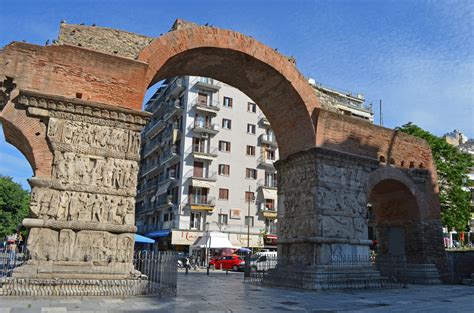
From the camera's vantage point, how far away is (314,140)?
13938 millimetres

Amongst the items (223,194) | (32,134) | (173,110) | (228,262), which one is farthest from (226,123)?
(32,134)

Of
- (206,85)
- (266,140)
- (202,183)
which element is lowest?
(202,183)

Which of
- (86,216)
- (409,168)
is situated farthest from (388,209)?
(86,216)

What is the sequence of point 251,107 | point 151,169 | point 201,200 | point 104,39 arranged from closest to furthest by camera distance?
point 104,39
point 201,200
point 251,107
point 151,169

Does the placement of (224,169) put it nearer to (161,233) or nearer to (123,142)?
(161,233)

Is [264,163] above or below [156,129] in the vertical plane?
below

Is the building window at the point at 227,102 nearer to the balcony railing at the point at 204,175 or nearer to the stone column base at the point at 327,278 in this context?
the balcony railing at the point at 204,175

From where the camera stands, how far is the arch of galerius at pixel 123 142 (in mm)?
9781

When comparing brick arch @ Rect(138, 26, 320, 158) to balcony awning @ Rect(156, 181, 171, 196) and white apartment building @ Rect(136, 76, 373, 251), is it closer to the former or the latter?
white apartment building @ Rect(136, 76, 373, 251)

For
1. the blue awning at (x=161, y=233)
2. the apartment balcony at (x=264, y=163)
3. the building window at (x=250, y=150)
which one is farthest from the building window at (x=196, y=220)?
the apartment balcony at (x=264, y=163)

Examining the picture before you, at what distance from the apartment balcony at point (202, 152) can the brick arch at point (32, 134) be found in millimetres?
24887

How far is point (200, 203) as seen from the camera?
113ft

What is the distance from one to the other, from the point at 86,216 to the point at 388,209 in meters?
12.6

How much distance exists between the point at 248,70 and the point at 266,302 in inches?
300
